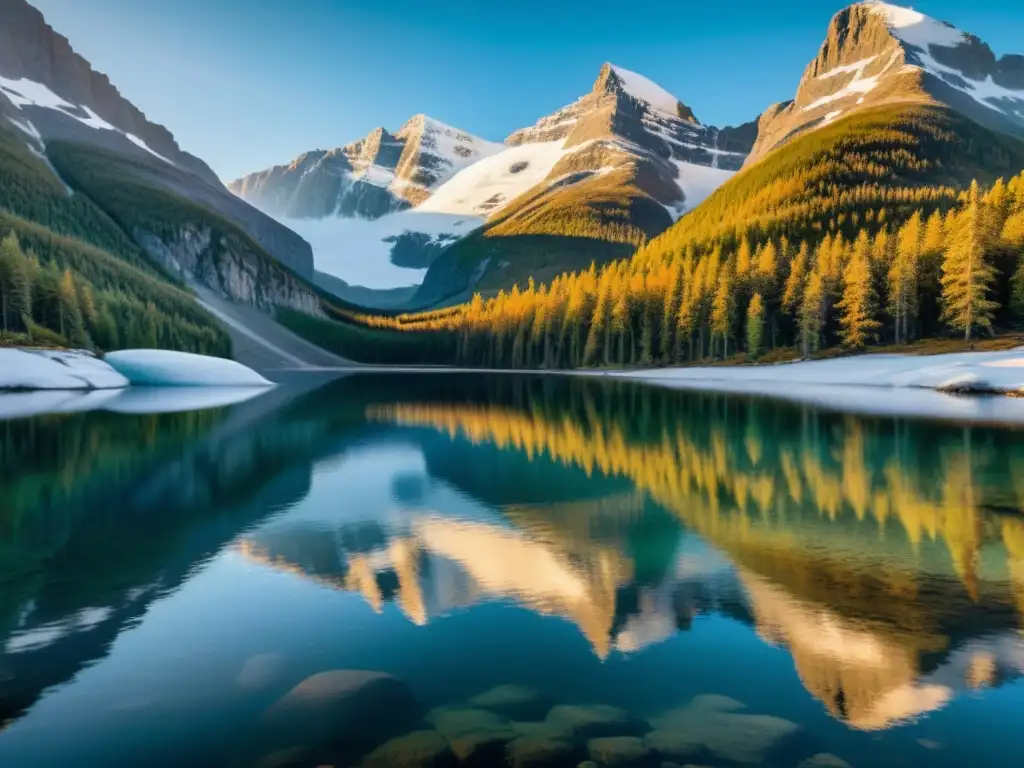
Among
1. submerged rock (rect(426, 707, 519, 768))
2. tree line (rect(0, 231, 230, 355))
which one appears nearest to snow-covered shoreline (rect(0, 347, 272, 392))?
tree line (rect(0, 231, 230, 355))

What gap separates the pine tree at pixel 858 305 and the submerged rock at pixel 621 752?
99390 mm

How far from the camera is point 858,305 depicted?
9675 cm

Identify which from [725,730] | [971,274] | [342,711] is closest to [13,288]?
[342,711]

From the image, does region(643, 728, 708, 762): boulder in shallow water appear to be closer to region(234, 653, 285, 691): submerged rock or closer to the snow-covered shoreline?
region(234, 653, 285, 691): submerged rock

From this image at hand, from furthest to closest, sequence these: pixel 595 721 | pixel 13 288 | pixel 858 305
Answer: pixel 13 288 → pixel 858 305 → pixel 595 721

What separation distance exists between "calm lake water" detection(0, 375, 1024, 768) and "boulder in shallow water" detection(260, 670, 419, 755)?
1.7 inches

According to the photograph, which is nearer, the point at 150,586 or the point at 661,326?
the point at 150,586

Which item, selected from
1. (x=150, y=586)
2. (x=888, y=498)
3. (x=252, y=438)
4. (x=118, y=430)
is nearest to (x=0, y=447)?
(x=118, y=430)

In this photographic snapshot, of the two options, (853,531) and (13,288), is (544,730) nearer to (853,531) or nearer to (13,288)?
(853,531)

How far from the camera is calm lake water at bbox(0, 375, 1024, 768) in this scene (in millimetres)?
8734

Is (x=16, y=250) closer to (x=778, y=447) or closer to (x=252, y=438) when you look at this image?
(x=252, y=438)

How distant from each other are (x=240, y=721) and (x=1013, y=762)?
376 inches

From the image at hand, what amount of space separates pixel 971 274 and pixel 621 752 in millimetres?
96815

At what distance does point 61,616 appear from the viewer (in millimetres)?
12711
